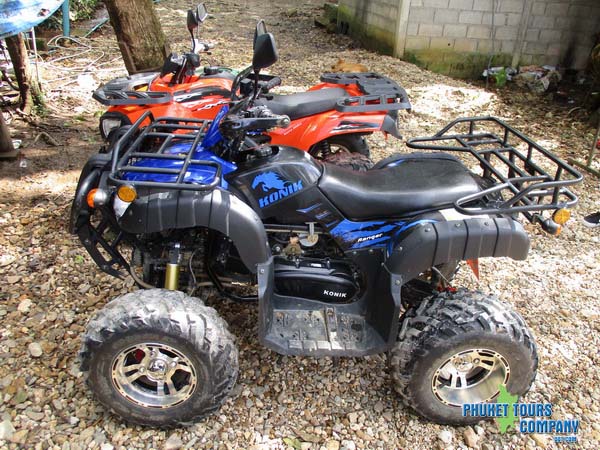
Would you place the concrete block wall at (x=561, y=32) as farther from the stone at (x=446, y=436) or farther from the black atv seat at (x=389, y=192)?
the stone at (x=446, y=436)

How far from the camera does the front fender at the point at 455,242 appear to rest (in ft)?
7.48

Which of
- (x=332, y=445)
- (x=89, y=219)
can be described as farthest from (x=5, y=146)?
(x=332, y=445)

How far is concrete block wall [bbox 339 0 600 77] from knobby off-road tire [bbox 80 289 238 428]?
7335 mm

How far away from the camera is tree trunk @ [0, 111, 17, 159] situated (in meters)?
4.85

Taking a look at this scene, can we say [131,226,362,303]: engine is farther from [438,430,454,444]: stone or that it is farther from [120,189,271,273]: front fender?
[438,430,454,444]: stone

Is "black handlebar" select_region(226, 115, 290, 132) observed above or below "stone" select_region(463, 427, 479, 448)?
above

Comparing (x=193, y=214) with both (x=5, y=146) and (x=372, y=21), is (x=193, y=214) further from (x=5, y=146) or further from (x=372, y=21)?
(x=372, y=21)

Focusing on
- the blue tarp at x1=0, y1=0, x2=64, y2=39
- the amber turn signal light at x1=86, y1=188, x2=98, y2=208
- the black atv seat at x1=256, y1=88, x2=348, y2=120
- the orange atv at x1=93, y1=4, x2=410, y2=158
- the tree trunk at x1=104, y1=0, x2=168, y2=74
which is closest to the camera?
the amber turn signal light at x1=86, y1=188, x2=98, y2=208

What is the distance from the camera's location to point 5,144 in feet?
16.1

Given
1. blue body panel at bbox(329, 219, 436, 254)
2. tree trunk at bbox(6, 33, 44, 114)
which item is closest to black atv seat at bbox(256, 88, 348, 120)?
blue body panel at bbox(329, 219, 436, 254)

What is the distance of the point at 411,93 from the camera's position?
720 cm

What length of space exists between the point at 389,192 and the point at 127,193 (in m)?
1.15

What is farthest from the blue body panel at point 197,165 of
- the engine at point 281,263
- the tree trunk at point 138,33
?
the tree trunk at point 138,33

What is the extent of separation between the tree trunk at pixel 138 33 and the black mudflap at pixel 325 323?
3.48 m
